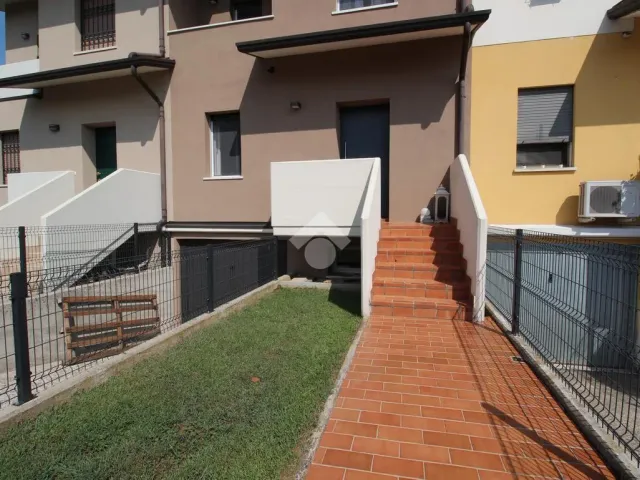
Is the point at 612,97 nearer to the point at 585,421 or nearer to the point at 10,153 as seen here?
the point at 585,421

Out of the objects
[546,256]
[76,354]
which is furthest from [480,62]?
[76,354]

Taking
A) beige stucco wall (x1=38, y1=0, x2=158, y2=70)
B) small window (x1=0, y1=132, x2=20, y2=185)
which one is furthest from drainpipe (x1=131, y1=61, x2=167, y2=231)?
small window (x1=0, y1=132, x2=20, y2=185)

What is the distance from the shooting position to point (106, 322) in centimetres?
552

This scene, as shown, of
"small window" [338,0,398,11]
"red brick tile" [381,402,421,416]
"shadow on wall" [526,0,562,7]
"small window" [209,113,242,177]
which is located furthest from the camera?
"small window" [209,113,242,177]

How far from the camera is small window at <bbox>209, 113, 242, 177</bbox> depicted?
9047mm

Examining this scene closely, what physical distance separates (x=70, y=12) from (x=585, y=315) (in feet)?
43.3

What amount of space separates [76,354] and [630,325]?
256 inches

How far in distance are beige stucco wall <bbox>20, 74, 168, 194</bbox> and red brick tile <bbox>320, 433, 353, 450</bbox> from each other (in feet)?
28.3

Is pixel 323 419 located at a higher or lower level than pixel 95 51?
lower

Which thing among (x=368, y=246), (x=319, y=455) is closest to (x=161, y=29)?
(x=368, y=246)

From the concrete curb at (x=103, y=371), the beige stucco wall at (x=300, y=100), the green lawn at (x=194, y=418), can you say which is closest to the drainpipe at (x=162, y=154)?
the beige stucco wall at (x=300, y=100)

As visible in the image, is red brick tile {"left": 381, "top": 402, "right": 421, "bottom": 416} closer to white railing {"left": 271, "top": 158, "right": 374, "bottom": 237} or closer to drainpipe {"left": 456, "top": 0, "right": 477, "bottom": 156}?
white railing {"left": 271, "top": 158, "right": 374, "bottom": 237}

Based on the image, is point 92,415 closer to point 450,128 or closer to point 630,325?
point 630,325

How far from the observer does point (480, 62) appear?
7340 mm
